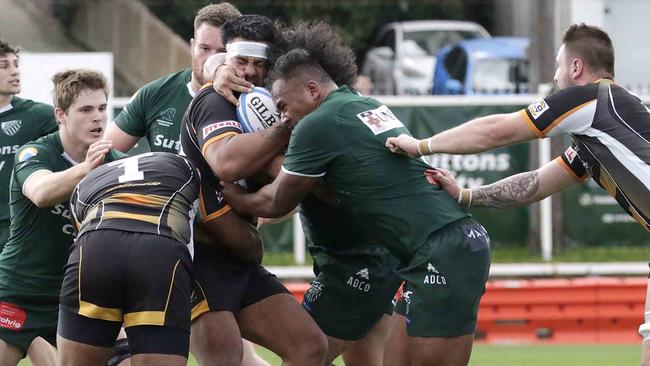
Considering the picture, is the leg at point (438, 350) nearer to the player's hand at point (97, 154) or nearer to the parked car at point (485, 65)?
the player's hand at point (97, 154)

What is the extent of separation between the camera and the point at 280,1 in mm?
23609

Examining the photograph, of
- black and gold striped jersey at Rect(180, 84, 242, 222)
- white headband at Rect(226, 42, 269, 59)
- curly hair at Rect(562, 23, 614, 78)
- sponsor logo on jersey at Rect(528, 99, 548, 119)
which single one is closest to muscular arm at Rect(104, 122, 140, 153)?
black and gold striped jersey at Rect(180, 84, 242, 222)

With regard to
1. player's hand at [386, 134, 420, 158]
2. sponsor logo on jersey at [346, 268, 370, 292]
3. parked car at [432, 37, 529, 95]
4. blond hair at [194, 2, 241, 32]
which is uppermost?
blond hair at [194, 2, 241, 32]

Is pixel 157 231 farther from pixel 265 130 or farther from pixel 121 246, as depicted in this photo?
pixel 265 130

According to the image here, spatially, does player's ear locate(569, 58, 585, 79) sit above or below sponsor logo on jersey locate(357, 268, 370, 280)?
above

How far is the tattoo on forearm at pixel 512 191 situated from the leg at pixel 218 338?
1.65 metres

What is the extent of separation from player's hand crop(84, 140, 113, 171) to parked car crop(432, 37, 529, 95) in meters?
14.8

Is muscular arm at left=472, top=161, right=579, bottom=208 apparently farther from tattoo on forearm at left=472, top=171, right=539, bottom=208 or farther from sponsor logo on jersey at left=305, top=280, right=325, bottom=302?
sponsor logo on jersey at left=305, top=280, right=325, bottom=302

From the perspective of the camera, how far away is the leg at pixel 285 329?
6.97 metres

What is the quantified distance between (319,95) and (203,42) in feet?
4.77

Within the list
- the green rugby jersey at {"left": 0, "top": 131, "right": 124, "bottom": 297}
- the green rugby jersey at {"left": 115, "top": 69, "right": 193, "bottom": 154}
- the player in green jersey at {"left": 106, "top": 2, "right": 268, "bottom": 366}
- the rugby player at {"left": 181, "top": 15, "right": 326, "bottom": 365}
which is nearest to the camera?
the rugby player at {"left": 181, "top": 15, "right": 326, "bottom": 365}

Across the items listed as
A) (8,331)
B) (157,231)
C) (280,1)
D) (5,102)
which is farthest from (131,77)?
(157,231)

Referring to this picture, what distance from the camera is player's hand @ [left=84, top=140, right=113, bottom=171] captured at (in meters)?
6.75

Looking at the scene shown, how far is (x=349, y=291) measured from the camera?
7480 millimetres
